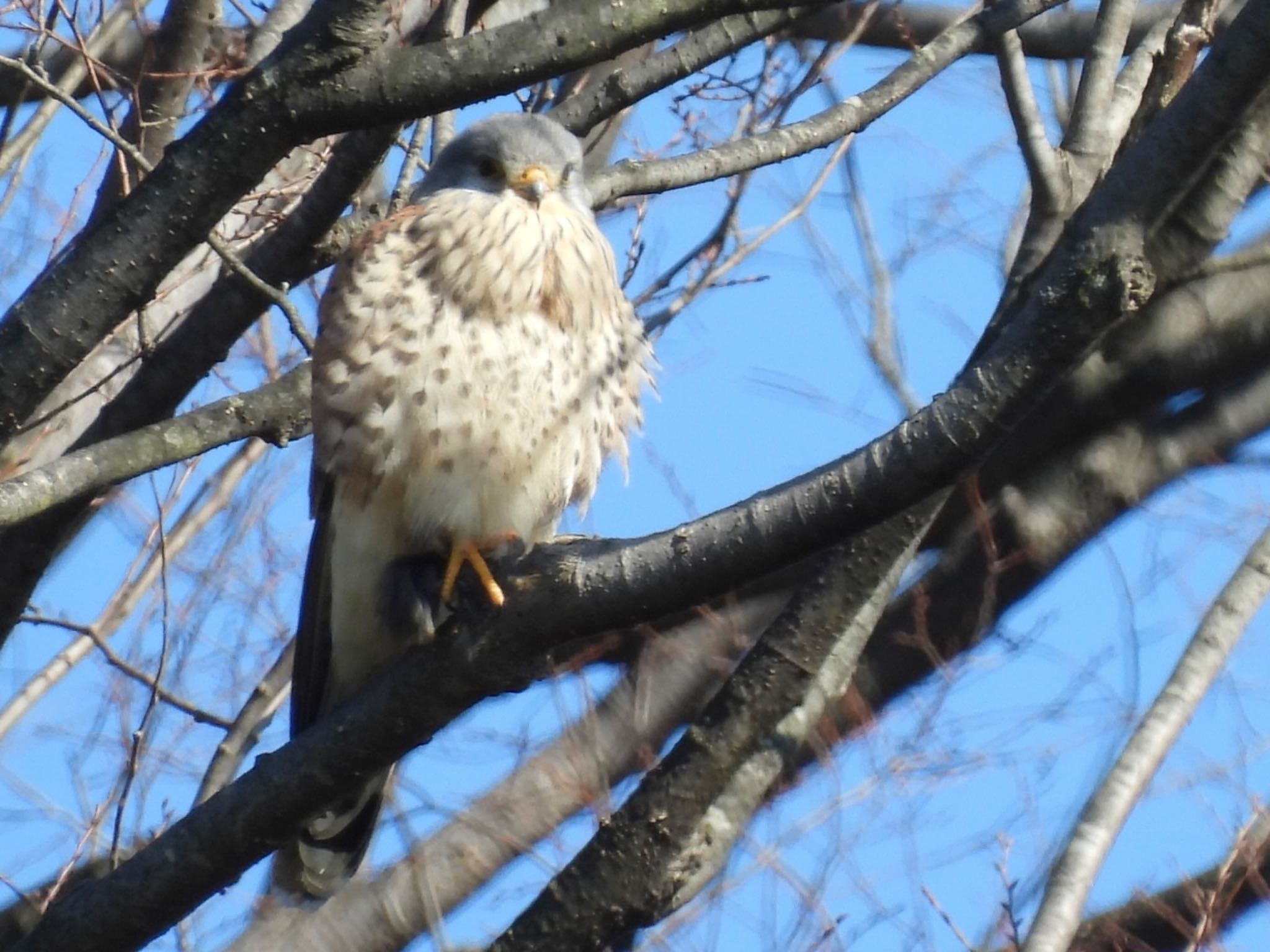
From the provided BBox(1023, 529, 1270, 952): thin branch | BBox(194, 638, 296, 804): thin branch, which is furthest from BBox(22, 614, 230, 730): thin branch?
BBox(1023, 529, 1270, 952): thin branch

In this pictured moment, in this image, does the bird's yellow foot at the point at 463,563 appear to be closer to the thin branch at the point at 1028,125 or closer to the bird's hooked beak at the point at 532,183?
the bird's hooked beak at the point at 532,183

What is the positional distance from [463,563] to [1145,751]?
1.30 meters

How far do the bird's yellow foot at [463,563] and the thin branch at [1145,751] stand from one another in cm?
111

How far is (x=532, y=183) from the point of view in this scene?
3.75 metres

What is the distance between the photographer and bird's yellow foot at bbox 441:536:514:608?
9.37 ft

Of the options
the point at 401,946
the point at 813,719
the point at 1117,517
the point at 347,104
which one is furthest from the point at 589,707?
the point at 347,104

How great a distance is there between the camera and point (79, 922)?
2.72 m

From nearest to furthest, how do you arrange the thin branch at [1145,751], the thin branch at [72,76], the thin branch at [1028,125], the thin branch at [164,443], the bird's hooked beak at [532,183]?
the thin branch at [164,443], the thin branch at [1145,751], the thin branch at [1028,125], the bird's hooked beak at [532,183], the thin branch at [72,76]

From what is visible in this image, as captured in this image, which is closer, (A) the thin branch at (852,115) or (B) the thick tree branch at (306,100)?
(B) the thick tree branch at (306,100)

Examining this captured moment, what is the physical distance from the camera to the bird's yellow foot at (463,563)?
2.86m

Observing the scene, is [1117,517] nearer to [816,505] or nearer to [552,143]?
[552,143]

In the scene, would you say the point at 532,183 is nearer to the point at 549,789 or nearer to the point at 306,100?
the point at 306,100

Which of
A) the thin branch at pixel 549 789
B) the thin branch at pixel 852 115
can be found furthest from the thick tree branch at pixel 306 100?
the thin branch at pixel 549 789

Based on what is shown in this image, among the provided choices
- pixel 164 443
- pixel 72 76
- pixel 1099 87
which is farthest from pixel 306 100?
pixel 72 76
